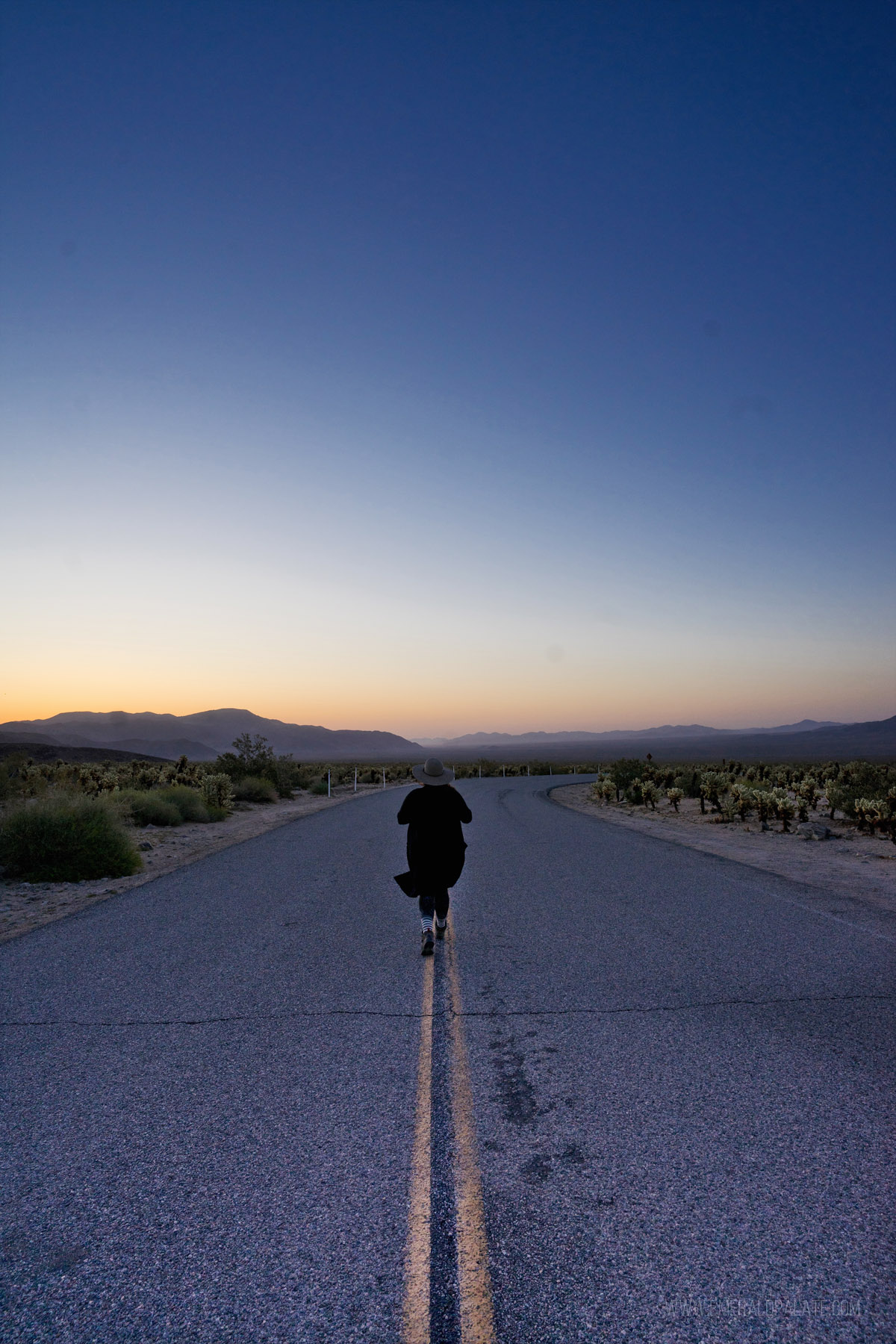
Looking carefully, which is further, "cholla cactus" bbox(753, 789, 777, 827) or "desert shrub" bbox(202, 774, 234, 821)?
"desert shrub" bbox(202, 774, 234, 821)

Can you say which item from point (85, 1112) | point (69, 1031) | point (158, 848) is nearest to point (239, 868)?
point (158, 848)

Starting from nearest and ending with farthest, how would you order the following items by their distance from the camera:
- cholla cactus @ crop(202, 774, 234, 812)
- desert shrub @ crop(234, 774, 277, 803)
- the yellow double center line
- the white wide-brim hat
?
1. the yellow double center line
2. the white wide-brim hat
3. cholla cactus @ crop(202, 774, 234, 812)
4. desert shrub @ crop(234, 774, 277, 803)

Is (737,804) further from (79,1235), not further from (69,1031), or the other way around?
(79,1235)

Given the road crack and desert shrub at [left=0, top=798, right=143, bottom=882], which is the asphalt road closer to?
the road crack

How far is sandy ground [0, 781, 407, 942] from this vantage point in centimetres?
941

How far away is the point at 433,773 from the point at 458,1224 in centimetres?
460

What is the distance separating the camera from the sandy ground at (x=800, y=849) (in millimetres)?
10472

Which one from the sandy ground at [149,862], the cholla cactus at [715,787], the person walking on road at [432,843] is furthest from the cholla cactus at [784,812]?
the person walking on road at [432,843]

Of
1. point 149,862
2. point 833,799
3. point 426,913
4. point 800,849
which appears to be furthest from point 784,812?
point 149,862

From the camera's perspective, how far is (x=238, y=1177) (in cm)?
345

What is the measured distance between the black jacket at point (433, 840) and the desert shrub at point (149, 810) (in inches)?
492

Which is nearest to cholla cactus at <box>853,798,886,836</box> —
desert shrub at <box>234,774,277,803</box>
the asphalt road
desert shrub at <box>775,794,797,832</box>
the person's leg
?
desert shrub at <box>775,794,797,832</box>

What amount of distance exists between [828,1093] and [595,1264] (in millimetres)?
2057

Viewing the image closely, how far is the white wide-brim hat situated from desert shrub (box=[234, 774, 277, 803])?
71.0 feet
